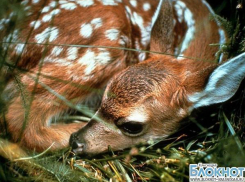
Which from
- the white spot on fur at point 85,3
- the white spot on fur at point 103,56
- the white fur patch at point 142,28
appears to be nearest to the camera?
the white spot on fur at point 103,56

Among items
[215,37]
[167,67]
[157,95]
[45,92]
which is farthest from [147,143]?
[215,37]

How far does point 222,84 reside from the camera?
2262 millimetres

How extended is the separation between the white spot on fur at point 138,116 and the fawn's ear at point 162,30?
55cm

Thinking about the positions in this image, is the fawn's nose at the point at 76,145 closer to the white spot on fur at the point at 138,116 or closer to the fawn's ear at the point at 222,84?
the white spot on fur at the point at 138,116

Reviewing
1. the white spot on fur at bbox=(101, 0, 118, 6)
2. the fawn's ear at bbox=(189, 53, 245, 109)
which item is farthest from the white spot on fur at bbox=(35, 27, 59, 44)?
the fawn's ear at bbox=(189, 53, 245, 109)

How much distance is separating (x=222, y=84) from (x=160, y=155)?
0.54m

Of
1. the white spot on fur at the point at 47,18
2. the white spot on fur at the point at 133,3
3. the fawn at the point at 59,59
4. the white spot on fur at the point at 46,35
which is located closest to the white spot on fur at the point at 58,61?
the fawn at the point at 59,59

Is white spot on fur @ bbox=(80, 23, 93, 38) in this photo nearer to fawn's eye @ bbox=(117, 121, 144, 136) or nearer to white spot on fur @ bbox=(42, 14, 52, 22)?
white spot on fur @ bbox=(42, 14, 52, 22)

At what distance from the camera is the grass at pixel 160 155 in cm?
219

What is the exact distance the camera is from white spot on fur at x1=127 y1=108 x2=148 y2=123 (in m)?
2.36

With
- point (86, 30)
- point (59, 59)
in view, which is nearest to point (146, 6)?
point (86, 30)

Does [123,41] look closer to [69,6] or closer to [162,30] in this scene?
[162,30]

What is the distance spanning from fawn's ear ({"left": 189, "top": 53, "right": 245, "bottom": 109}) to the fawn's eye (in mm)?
332

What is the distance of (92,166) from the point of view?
245 cm
